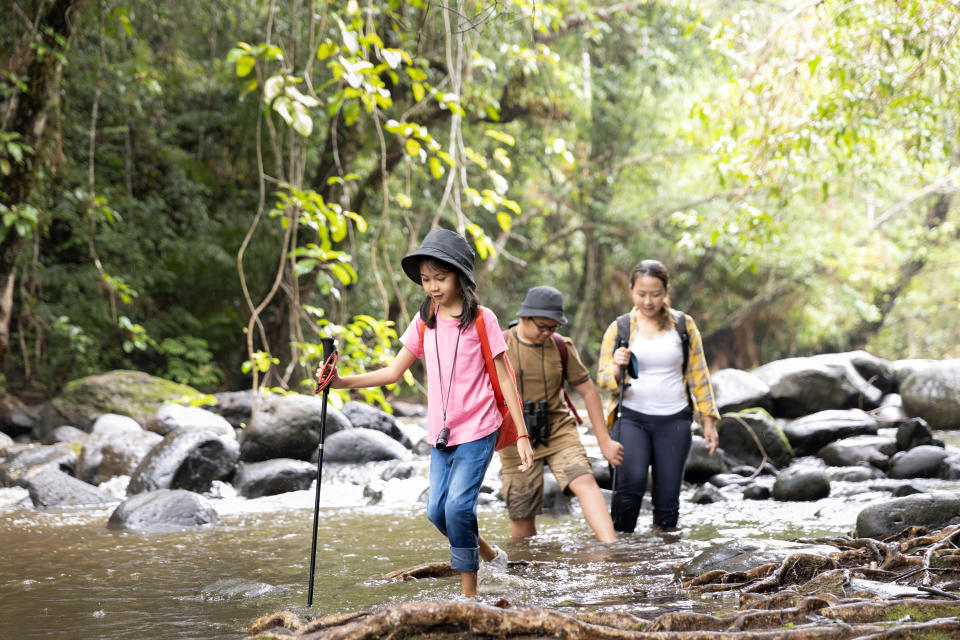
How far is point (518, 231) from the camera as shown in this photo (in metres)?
24.0

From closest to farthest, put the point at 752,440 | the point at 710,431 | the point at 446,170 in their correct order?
1. the point at 710,431
2. the point at 752,440
3. the point at 446,170

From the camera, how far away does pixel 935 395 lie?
13203mm

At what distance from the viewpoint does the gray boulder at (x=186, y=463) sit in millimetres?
8594

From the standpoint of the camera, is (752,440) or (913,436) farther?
(752,440)

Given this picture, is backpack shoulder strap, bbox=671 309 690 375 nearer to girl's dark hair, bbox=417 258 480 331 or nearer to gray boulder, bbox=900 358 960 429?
girl's dark hair, bbox=417 258 480 331

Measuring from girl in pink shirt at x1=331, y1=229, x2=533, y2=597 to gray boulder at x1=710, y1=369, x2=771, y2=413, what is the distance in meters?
9.62

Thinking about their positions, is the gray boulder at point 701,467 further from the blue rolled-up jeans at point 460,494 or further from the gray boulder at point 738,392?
the blue rolled-up jeans at point 460,494

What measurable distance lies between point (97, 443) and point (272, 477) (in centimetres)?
224

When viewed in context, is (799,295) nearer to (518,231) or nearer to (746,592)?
(518,231)

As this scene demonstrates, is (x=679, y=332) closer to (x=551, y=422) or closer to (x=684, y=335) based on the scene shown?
(x=684, y=335)

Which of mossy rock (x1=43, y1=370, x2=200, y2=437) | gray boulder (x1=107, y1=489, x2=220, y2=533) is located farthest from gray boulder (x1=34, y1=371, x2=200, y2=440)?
gray boulder (x1=107, y1=489, x2=220, y2=533)

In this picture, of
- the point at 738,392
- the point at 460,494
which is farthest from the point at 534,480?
the point at 738,392

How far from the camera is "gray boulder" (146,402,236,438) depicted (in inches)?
425

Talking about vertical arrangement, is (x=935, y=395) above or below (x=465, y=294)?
above
